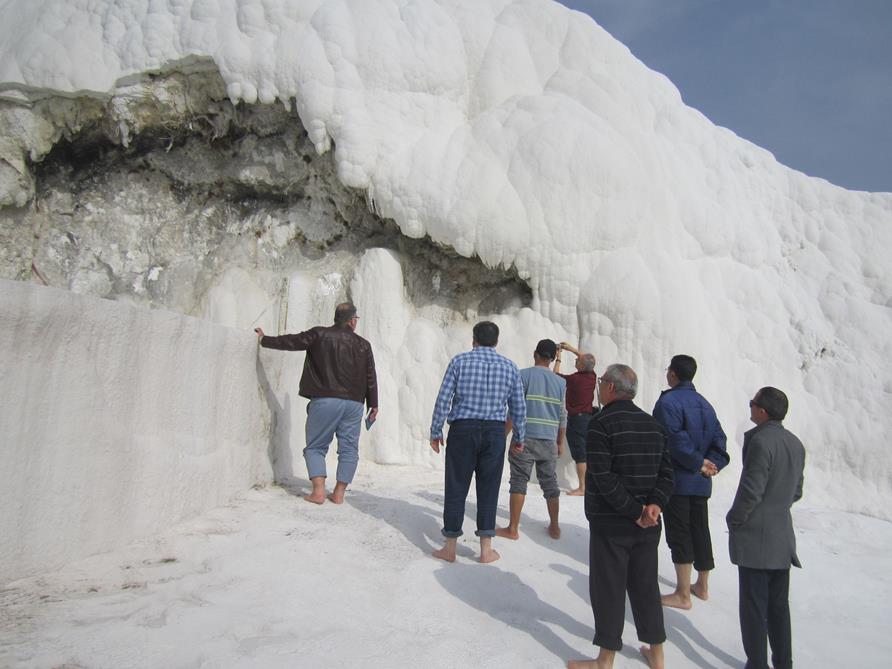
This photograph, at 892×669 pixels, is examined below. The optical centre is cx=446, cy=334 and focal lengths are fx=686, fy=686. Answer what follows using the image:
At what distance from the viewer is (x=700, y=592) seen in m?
4.53

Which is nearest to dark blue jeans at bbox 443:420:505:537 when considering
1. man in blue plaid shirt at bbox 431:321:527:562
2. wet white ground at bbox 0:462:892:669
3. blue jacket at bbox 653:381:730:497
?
man in blue plaid shirt at bbox 431:321:527:562

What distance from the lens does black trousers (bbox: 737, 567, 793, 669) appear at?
3402mm

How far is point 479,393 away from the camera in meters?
4.39

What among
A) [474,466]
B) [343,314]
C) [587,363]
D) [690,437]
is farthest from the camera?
[587,363]

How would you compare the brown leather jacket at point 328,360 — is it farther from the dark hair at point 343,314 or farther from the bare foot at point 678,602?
the bare foot at point 678,602

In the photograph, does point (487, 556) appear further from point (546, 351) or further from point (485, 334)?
point (546, 351)

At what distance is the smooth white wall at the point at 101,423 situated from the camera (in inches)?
130

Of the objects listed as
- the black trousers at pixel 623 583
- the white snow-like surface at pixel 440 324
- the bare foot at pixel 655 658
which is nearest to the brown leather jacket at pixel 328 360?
the white snow-like surface at pixel 440 324

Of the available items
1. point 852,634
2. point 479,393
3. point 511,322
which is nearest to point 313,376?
point 479,393

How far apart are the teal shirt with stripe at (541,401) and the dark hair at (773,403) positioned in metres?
1.69

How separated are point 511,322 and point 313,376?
3537 millimetres

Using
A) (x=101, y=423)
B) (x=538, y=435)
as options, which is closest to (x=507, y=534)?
(x=538, y=435)

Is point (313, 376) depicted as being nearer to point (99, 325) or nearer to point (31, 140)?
point (99, 325)

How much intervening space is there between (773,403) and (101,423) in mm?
3630
